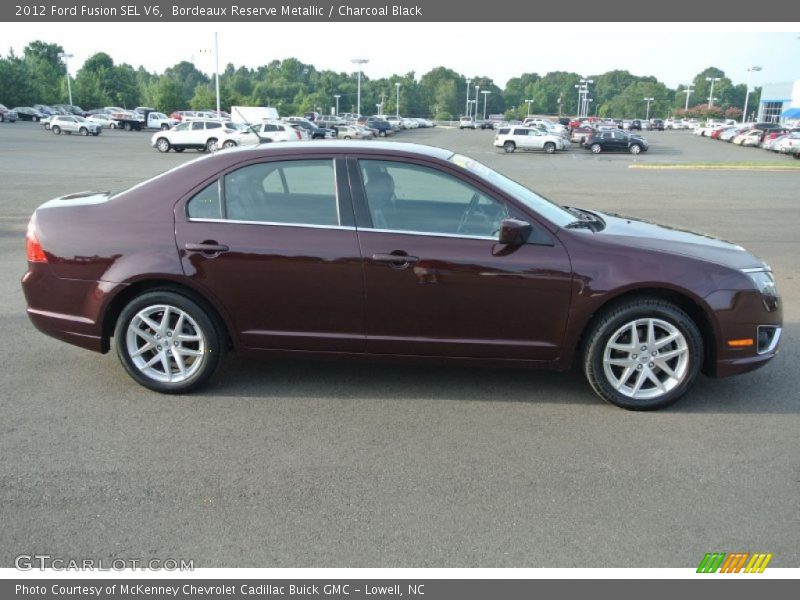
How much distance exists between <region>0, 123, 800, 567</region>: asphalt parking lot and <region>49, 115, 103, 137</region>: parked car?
50150 mm

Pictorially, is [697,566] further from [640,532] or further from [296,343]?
[296,343]

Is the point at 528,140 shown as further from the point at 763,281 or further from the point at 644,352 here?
the point at 644,352

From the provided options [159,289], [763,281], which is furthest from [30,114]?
[763,281]

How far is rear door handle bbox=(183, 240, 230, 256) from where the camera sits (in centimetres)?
452

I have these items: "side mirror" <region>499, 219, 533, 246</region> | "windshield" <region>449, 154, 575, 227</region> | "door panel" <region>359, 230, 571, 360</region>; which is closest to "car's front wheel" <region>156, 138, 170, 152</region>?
"windshield" <region>449, 154, 575, 227</region>

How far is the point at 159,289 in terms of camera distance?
15.2 feet

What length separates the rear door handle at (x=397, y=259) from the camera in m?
4.41

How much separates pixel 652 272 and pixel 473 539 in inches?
85.6

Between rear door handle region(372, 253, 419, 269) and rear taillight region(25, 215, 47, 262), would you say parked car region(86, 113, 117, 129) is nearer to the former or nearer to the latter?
rear taillight region(25, 215, 47, 262)

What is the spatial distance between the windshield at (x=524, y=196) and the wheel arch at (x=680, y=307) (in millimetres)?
618

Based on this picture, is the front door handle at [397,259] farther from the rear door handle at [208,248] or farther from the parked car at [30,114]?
the parked car at [30,114]

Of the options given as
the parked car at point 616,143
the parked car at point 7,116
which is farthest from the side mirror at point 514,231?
the parked car at point 7,116

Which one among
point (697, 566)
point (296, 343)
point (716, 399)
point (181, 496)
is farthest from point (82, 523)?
point (716, 399)

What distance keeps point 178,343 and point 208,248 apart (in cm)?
70
